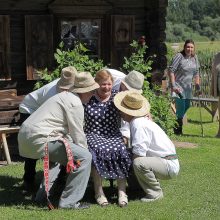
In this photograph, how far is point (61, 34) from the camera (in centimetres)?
1009

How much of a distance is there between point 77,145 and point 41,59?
11.9ft

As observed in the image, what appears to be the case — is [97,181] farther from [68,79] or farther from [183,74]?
[183,74]

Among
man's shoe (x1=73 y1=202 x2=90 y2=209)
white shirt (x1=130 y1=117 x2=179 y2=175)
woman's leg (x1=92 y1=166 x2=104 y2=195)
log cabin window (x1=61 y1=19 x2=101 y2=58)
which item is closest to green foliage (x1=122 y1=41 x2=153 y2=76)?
log cabin window (x1=61 y1=19 x2=101 y2=58)

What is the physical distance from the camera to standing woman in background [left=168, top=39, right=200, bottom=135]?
444 inches

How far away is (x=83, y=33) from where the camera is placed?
1038cm

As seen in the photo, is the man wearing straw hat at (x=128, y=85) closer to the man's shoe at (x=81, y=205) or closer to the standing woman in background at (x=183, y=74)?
the man's shoe at (x=81, y=205)

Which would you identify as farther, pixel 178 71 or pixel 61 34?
pixel 178 71

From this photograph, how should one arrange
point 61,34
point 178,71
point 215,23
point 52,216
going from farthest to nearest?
1. point 215,23
2. point 178,71
3. point 61,34
4. point 52,216

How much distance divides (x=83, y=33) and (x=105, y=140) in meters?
4.15

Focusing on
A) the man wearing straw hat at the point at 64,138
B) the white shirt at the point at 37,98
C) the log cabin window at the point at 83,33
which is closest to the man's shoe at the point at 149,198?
the man wearing straw hat at the point at 64,138

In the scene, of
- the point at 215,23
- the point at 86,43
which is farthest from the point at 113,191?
the point at 215,23

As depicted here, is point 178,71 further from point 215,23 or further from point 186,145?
point 215,23

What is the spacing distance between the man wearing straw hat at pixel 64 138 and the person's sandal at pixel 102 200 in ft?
0.93

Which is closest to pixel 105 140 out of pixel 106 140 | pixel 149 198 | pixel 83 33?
pixel 106 140
